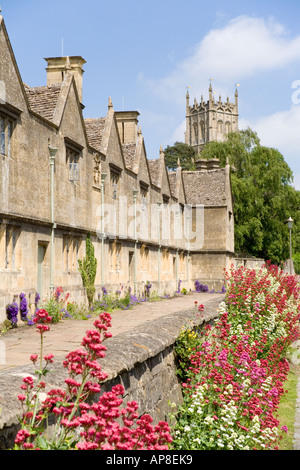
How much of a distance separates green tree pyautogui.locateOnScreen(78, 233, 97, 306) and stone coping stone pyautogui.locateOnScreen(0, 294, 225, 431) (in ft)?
28.1

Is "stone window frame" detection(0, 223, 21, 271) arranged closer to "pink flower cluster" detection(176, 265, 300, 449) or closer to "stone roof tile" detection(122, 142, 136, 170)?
"pink flower cluster" detection(176, 265, 300, 449)

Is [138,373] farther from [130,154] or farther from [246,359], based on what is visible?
[130,154]

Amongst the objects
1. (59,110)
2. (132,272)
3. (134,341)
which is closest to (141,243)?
(132,272)

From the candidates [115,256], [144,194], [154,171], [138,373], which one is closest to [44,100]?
[115,256]

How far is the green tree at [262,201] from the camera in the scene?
137ft

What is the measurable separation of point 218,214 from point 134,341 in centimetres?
2938

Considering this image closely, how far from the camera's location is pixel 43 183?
47.0ft

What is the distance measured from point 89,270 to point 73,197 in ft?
8.09

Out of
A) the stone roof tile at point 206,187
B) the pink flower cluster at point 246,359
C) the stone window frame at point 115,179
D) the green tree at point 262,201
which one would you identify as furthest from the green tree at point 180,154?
the pink flower cluster at point 246,359

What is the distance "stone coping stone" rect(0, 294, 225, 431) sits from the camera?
327 cm

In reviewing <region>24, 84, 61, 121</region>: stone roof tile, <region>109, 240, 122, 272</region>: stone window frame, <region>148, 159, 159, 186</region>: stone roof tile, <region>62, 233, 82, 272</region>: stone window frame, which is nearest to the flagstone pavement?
<region>62, 233, 82, 272</region>: stone window frame

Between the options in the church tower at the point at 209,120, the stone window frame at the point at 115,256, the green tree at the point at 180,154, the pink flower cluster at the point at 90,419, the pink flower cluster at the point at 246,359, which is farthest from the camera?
the church tower at the point at 209,120

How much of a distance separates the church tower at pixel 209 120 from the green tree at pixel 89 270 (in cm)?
11017

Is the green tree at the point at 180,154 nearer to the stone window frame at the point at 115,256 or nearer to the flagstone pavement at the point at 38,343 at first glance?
the stone window frame at the point at 115,256
